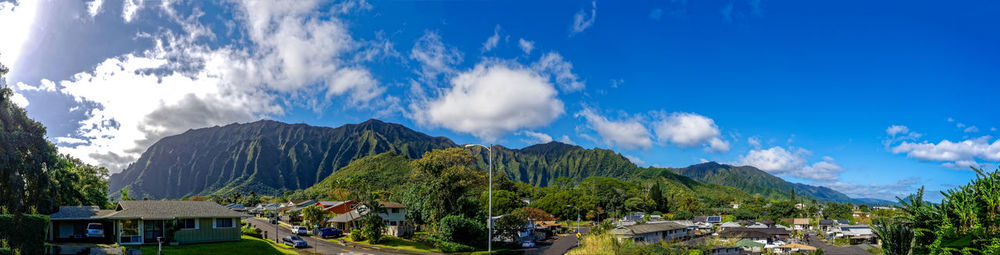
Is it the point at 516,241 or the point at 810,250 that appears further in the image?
the point at 516,241

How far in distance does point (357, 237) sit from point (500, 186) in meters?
62.5

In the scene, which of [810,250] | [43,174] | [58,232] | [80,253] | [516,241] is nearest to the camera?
[80,253]

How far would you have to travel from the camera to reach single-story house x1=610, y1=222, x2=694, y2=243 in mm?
50062

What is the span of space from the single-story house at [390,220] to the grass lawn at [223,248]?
1701 centimetres

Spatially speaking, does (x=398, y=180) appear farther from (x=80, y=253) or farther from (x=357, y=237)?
(x=80, y=253)

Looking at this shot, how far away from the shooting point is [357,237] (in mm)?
46062

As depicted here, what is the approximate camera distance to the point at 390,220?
56500mm

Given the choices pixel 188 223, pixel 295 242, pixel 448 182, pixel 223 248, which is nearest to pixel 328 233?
pixel 295 242

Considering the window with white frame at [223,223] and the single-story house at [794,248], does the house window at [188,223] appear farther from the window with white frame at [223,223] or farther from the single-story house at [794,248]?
the single-story house at [794,248]

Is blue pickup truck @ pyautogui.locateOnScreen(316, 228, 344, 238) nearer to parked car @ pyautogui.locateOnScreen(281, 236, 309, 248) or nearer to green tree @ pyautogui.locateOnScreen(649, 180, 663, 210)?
parked car @ pyautogui.locateOnScreen(281, 236, 309, 248)

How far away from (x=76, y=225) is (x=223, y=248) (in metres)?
10.8

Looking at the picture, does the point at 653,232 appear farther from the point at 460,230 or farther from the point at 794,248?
the point at 460,230

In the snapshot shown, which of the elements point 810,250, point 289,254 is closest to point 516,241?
point 289,254

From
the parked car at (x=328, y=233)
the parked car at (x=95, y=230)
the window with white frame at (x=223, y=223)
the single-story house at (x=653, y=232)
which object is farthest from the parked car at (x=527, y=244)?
the parked car at (x=95, y=230)
